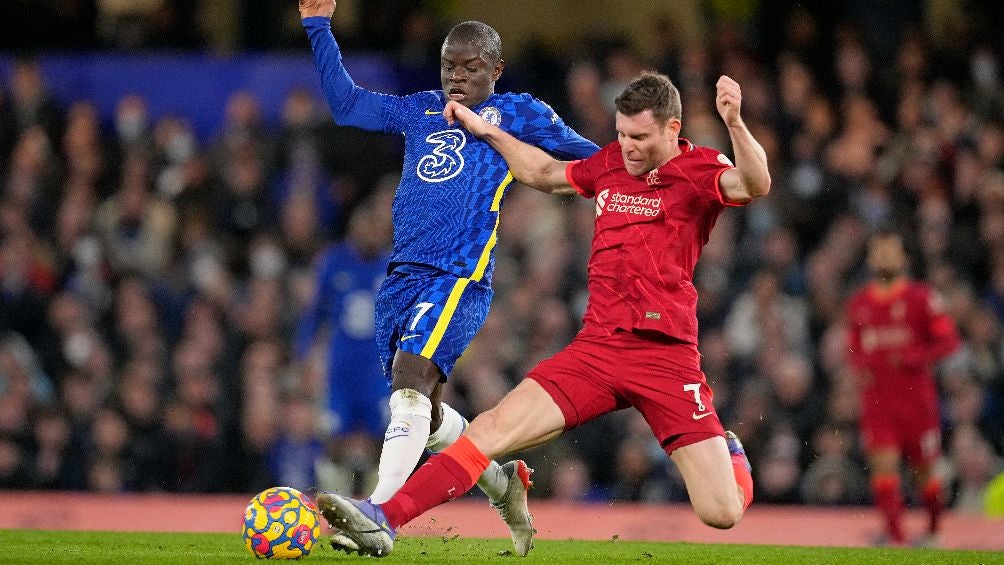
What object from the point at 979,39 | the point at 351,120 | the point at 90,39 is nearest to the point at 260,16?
the point at 90,39

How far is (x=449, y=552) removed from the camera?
7324 millimetres

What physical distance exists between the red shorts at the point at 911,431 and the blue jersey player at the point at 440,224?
14.0 ft

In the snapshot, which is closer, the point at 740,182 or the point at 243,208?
the point at 740,182

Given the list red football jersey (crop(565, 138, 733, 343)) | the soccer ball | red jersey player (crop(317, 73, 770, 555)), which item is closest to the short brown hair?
red jersey player (crop(317, 73, 770, 555))

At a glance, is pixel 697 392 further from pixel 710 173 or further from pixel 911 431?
pixel 911 431

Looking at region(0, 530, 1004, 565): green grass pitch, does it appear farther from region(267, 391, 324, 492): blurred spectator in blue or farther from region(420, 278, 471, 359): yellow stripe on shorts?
region(267, 391, 324, 492): blurred spectator in blue

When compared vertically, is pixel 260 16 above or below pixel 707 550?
above

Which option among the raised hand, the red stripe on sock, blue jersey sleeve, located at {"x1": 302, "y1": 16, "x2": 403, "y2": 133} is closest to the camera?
the red stripe on sock

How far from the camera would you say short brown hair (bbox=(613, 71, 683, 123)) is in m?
6.42

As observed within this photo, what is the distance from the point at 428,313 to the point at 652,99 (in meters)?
1.38

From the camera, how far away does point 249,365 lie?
1320 cm

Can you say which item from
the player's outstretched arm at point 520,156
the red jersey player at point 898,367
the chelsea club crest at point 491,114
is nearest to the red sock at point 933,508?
the red jersey player at point 898,367

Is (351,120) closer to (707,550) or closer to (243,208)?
(707,550)

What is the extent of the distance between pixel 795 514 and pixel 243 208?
6002mm
